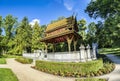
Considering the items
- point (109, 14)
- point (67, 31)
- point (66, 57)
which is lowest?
point (66, 57)

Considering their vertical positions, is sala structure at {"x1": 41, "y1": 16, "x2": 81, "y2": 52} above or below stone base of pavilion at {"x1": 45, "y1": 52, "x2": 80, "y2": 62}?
above

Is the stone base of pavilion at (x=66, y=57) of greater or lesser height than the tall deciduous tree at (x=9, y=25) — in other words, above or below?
below

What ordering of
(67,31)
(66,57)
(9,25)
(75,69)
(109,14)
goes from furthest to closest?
(9,25), (109,14), (67,31), (66,57), (75,69)

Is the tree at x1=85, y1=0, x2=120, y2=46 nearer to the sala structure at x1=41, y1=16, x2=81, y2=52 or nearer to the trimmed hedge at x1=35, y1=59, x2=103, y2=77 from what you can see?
the sala structure at x1=41, y1=16, x2=81, y2=52

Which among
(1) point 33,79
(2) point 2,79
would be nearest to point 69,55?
(1) point 33,79

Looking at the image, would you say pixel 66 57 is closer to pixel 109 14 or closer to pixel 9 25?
pixel 109 14

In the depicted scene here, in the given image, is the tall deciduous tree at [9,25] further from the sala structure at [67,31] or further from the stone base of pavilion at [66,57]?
the stone base of pavilion at [66,57]

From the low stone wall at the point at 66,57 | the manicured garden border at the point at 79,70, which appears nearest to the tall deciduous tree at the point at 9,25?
the low stone wall at the point at 66,57

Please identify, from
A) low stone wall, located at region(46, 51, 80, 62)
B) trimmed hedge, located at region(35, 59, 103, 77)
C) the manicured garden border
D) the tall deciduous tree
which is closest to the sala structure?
low stone wall, located at region(46, 51, 80, 62)

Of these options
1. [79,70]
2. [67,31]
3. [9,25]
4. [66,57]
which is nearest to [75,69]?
[79,70]

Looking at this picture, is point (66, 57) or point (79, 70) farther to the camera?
point (66, 57)

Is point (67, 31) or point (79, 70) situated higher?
point (67, 31)

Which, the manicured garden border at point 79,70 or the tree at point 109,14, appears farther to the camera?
the tree at point 109,14

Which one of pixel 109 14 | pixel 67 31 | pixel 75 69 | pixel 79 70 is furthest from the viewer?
pixel 109 14
